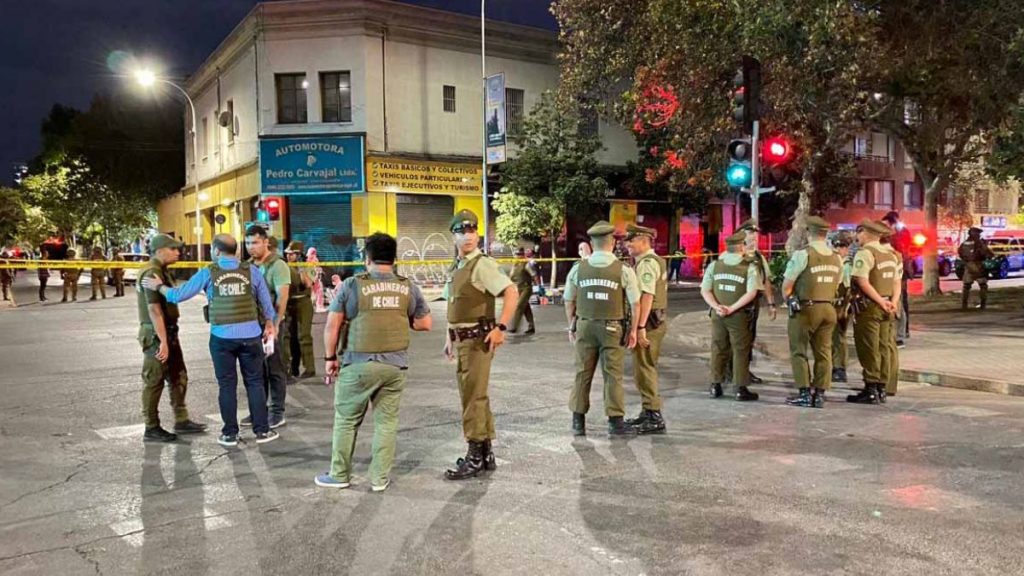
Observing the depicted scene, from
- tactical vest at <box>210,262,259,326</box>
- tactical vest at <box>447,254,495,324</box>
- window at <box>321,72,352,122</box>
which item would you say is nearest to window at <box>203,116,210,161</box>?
window at <box>321,72,352,122</box>

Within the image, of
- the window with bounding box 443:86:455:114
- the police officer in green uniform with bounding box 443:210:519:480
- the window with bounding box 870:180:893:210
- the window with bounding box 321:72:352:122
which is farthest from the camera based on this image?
the window with bounding box 870:180:893:210

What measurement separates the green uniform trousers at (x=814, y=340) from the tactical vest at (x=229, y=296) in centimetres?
513

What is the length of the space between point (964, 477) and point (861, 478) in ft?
2.37

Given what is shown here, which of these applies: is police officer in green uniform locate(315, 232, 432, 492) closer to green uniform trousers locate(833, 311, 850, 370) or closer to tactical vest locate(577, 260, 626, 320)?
tactical vest locate(577, 260, 626, 320)

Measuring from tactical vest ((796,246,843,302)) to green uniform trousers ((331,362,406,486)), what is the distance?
14.5 ft

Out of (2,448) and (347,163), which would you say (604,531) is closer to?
(2,448)

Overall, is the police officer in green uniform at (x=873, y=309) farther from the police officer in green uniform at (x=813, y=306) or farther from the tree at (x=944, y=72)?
the tree at (x=944, y=72)

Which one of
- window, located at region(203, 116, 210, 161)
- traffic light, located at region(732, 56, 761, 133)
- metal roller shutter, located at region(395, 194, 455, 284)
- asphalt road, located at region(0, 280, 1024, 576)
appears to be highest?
window, located at region(203, 116, 210, 161)

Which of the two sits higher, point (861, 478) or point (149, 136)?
point (149, 136)

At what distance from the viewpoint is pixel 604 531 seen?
4418mm

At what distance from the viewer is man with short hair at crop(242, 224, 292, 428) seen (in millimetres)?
7090

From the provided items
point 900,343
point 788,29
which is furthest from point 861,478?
point 788,29

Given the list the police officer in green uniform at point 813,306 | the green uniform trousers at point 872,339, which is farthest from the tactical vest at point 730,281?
the green uniform trousers at point 872,339

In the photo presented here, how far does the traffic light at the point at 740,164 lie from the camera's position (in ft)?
35.3
